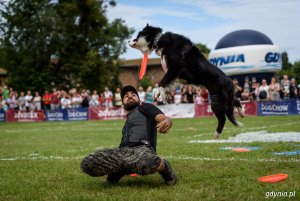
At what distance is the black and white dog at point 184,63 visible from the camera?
233 inches

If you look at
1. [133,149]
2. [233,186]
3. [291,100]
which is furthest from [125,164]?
[291,100]

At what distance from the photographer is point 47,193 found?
468cm

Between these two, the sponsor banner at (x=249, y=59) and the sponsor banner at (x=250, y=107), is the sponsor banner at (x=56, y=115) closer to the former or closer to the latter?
the sponsor banner at (x=250, y=107)

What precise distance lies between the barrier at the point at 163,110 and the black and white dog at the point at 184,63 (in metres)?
12.4

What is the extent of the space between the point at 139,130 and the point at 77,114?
20.4m

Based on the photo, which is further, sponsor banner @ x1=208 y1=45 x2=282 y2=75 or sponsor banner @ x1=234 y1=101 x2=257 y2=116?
sponsor banner @ x1=208 y1=45 x2=282 y2=75

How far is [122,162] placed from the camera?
4.80 meters

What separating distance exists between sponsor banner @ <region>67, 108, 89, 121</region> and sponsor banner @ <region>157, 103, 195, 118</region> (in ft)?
17.2

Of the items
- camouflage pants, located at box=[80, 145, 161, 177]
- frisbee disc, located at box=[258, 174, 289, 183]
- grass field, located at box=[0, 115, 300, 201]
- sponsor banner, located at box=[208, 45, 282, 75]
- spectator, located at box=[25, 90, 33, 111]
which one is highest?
sponsor banner, located at box=[208, 45, 282, 75]

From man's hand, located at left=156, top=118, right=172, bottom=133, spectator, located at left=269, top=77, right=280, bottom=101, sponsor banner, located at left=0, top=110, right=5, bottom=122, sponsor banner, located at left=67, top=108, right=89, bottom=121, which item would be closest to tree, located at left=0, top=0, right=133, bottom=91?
sponsor banner, located at left=0, top=110, right=5, bottom=122

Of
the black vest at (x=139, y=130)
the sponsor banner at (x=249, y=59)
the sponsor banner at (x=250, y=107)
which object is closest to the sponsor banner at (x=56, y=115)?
the sponsor banner at (x=250, y=107)

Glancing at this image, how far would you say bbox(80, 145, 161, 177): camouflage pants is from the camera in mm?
4719

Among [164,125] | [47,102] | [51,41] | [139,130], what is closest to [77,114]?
[47,102]

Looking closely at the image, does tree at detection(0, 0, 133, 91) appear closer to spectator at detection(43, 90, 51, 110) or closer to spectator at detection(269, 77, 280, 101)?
spectator at detection(43, 90, 51, 110)
